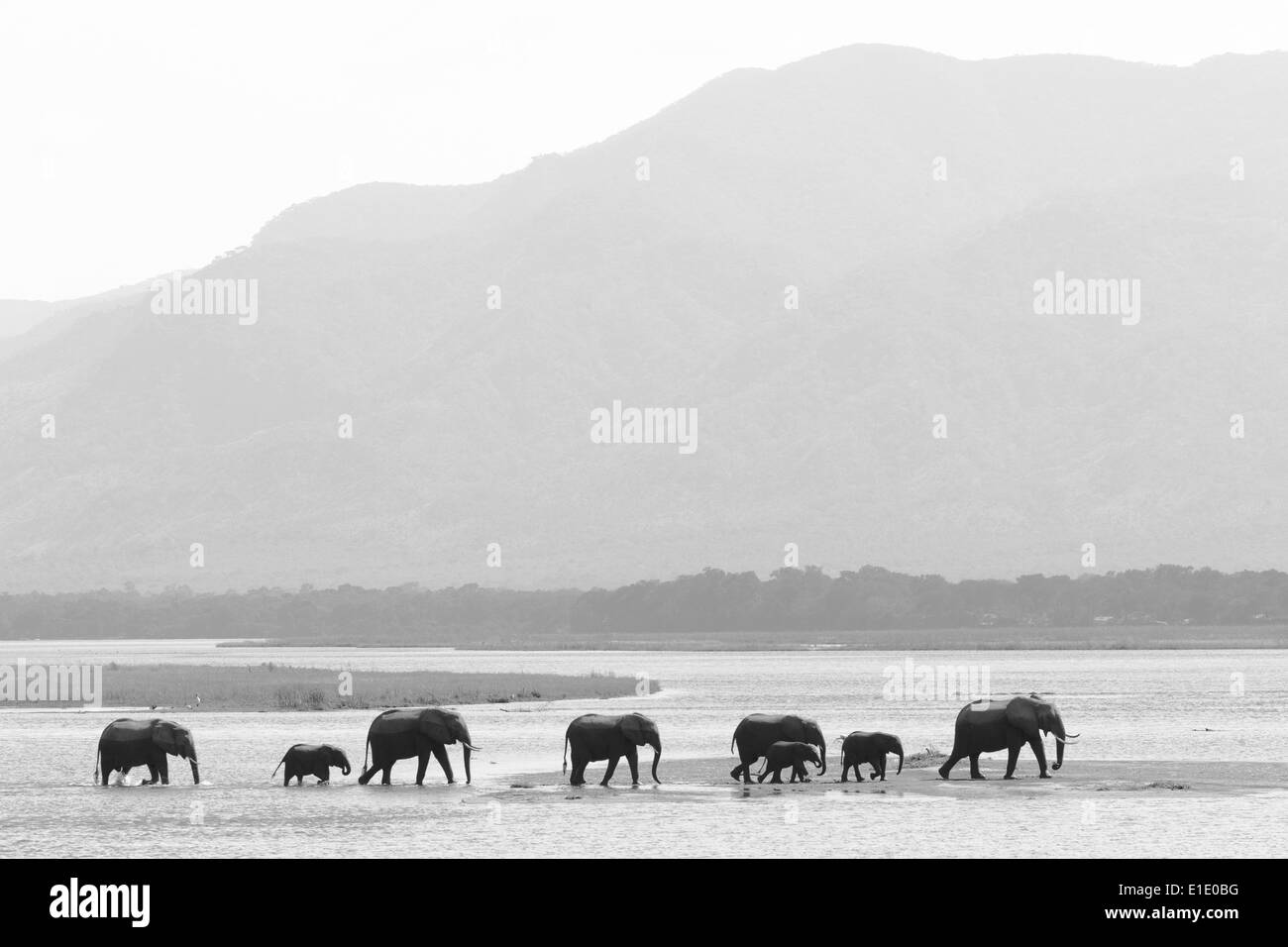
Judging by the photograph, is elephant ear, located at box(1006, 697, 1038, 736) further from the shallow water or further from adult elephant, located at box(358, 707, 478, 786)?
adult elephant, located at box(358, 707, 478, 786)

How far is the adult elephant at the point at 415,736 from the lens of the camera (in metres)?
48.5

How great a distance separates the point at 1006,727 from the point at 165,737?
19.4 metres

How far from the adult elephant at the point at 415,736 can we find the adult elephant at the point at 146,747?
4.31 meters

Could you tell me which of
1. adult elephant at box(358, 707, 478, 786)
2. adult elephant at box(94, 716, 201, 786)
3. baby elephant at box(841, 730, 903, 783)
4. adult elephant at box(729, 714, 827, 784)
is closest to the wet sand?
baby elephant at box(841, 730, 903, 783)

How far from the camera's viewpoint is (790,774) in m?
51.3

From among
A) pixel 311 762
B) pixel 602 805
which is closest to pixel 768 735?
pixel 602 805

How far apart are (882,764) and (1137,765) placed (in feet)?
26.3

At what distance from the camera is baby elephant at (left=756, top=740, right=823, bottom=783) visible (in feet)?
164

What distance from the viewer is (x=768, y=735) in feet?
168

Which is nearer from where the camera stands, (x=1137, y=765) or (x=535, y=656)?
(x=1137, y=765)
